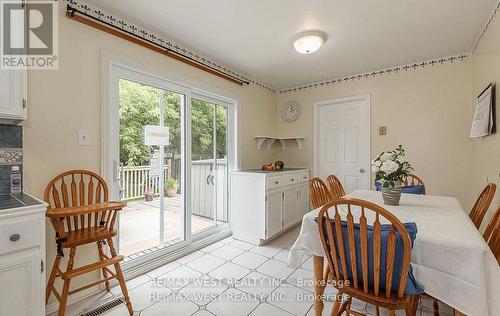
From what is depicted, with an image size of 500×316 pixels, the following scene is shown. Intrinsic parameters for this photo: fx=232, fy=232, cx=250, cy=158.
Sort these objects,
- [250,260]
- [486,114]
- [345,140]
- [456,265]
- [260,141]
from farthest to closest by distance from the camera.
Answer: [260,141]
[345,140]
[250,260]
[486,114]
[456,265]

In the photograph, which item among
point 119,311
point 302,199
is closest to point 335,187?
point 302,199

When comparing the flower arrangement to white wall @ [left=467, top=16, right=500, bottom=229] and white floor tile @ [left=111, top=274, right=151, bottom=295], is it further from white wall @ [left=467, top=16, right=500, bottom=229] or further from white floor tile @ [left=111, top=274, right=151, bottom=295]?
white floor tile @ [left=111, top=274, right=151, bottom=295]

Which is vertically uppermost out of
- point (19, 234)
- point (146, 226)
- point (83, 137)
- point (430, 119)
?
point (430, 119)

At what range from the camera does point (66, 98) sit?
5.94ft

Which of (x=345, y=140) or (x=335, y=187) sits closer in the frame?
(x=335, y=187)

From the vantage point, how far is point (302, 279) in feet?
7.15

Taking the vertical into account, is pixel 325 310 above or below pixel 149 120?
below

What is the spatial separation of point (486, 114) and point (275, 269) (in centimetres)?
241

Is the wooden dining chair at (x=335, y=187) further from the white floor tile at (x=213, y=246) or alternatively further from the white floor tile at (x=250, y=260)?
the white floor tile at (x=213, y=246)

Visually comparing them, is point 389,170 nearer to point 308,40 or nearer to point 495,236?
point 495,236

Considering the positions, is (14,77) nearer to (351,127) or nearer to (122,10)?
(122,10)

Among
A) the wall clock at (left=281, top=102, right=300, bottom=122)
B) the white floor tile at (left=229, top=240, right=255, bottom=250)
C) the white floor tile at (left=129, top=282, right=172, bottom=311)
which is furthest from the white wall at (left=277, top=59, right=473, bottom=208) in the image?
the white floor tile at (left=129, top=282, right=172, bottom=311)

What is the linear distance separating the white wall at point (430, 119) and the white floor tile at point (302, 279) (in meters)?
2.10

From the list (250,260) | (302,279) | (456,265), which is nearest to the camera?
(456,265)
